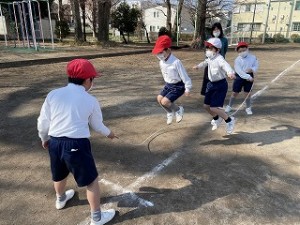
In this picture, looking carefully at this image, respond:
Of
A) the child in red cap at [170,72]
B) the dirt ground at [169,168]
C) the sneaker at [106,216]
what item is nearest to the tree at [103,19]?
the dirt ground at [169,168]

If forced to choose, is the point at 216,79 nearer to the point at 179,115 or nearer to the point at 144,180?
the point at 179,115

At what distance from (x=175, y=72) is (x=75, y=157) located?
2.48m

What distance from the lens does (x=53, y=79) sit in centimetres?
882

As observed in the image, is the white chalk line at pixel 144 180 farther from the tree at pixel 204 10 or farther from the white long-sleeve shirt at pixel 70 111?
the tree at pixel 204 10

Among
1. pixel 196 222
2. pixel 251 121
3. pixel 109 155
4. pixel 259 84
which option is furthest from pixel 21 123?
pixel 259 84

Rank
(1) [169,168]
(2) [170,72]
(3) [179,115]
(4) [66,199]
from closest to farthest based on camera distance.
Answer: (4) [66,199] < (1) [169,168] < (2) [170,72] < (3) [179,115]

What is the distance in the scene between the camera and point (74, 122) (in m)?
2.39

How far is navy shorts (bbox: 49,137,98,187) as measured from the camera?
2398 millimetres

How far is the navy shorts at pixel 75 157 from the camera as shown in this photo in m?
2.40

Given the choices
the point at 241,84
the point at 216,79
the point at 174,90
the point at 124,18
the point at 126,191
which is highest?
the point at 124,18

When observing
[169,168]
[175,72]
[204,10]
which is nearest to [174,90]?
[175,72]

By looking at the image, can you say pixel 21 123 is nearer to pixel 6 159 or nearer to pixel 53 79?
pixel 6 159

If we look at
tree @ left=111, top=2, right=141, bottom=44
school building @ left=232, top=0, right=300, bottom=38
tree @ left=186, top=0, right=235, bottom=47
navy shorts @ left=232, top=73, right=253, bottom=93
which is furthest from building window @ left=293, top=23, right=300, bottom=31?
navy shorts @ left=232, top=73, right=253, bottom=93

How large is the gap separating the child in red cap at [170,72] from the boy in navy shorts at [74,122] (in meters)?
1.98
